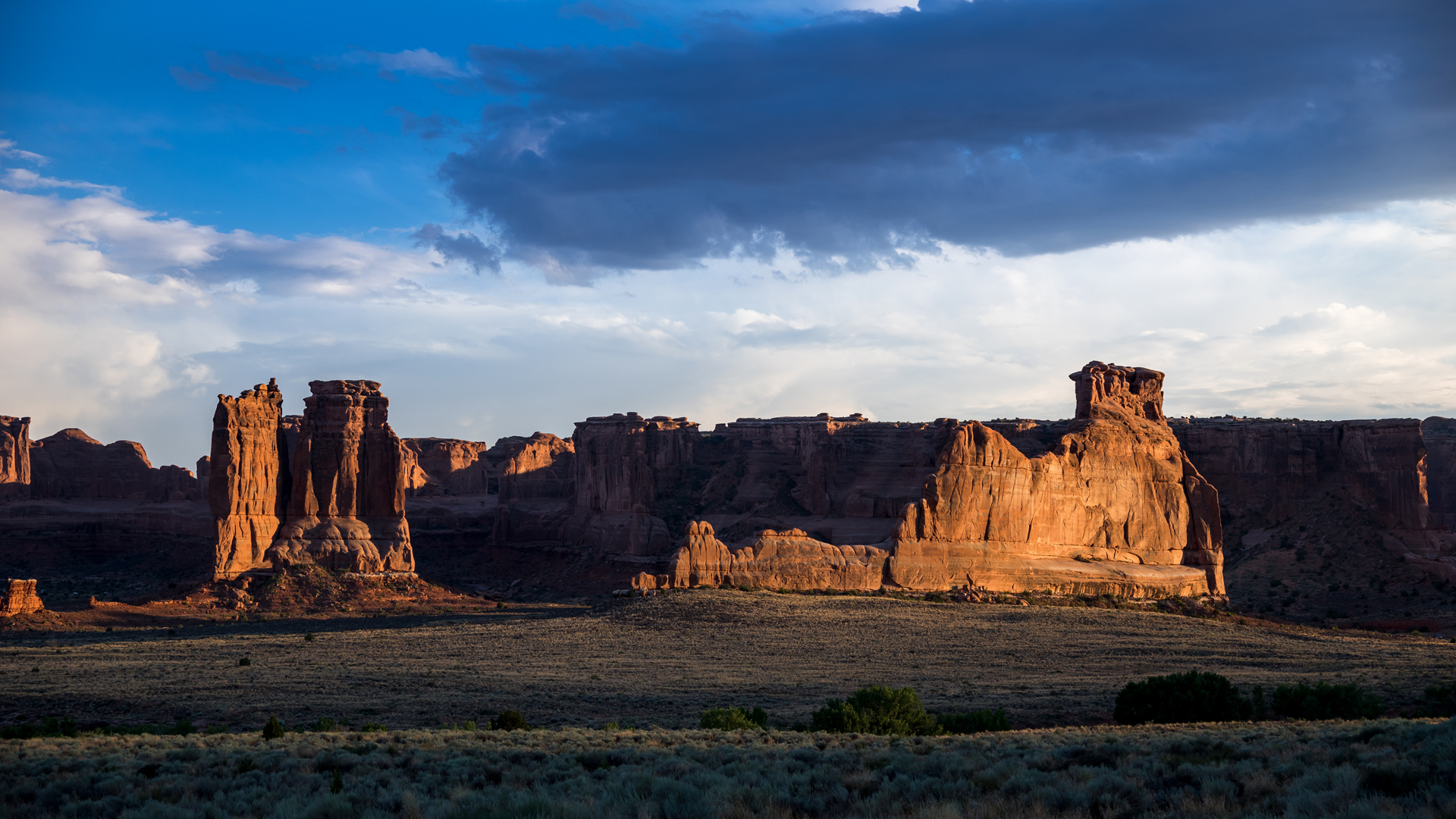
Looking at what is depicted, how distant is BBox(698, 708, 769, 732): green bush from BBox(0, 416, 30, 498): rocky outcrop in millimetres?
96062

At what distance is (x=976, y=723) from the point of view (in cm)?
2225

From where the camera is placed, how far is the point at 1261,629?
48438 millimetres

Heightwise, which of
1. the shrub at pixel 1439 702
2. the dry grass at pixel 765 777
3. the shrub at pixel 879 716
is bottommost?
the shrub at pixel 1439 702

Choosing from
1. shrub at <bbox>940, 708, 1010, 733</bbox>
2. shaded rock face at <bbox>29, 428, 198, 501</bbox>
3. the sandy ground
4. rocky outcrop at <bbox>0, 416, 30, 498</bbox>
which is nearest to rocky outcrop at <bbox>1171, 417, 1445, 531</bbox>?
the sandy ground

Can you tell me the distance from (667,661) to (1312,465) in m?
66.2

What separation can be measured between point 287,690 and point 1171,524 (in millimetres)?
51017

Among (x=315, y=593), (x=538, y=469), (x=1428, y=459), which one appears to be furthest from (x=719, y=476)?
(x=1428, y=459)

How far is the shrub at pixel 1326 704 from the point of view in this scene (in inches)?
941

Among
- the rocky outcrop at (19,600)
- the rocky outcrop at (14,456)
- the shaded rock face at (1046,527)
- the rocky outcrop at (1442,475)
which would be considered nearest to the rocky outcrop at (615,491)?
the shaded rock face at (1046,527)

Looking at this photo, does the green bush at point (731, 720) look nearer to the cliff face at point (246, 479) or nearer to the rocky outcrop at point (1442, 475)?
the cliff face at point (246, 479)

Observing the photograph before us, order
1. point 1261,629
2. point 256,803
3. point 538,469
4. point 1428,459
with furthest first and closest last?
point 538,469 → point 1428,459 → point 1261,629 → point 256,803

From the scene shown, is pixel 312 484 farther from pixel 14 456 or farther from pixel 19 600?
pixel 14 456

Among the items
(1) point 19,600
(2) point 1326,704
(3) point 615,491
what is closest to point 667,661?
(2) point 1326,704

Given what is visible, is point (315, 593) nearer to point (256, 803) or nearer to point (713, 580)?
point (713, 580)
